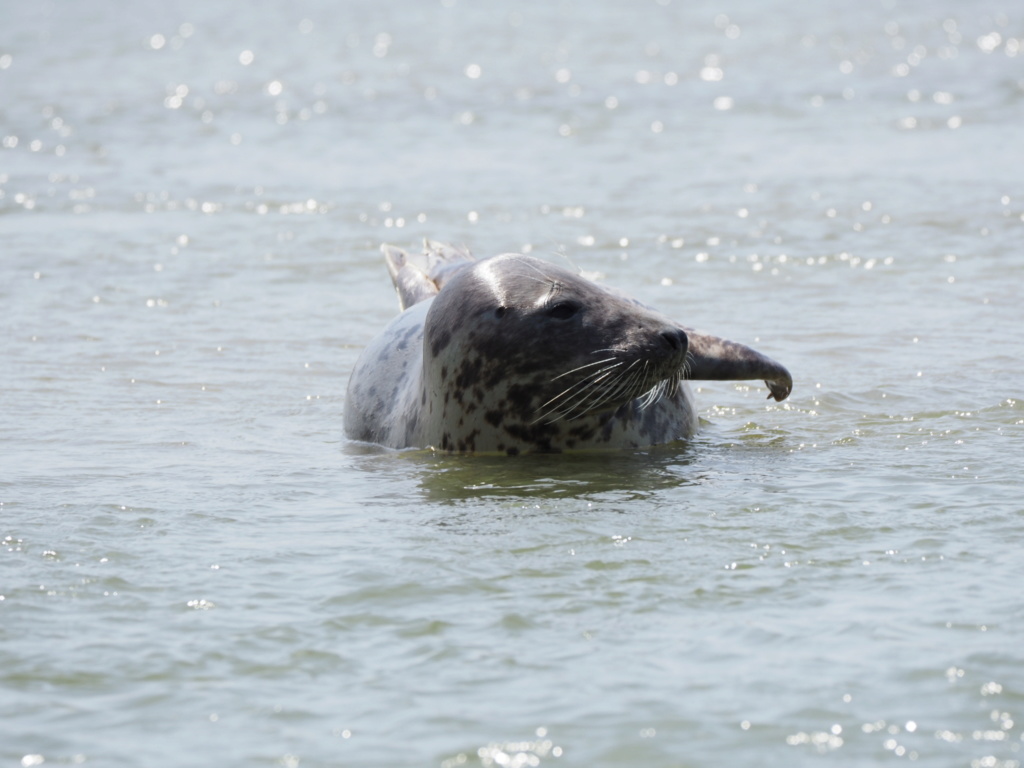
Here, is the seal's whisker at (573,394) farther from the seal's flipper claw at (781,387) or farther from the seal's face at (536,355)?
the seal's flipper claw at (781,387)

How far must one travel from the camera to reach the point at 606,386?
5.83 m

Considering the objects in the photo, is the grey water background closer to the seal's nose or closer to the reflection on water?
the reflection on water

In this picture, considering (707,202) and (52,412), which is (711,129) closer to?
(707,202)

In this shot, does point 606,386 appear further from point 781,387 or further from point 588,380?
point 781,387

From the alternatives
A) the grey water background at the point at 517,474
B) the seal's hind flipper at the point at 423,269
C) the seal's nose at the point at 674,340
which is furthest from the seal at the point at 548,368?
the seal's hind flipper at the point at 423,269

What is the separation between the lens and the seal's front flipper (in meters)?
6.28

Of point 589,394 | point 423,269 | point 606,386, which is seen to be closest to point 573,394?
point 589,394

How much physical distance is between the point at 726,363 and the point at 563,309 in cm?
73

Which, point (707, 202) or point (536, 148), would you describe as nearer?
point (707, 202)

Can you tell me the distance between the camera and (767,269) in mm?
10203

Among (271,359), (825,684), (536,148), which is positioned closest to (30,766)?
(825,684)

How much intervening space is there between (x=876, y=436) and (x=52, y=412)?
3.50 m

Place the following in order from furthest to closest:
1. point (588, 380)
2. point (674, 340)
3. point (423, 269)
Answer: point (423, 269), point (588, 380), point (674, 340)

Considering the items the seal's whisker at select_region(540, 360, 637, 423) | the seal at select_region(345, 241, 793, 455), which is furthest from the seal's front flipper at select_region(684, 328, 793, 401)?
the seal's whisker at select_region(540, 360, 637, 423)
